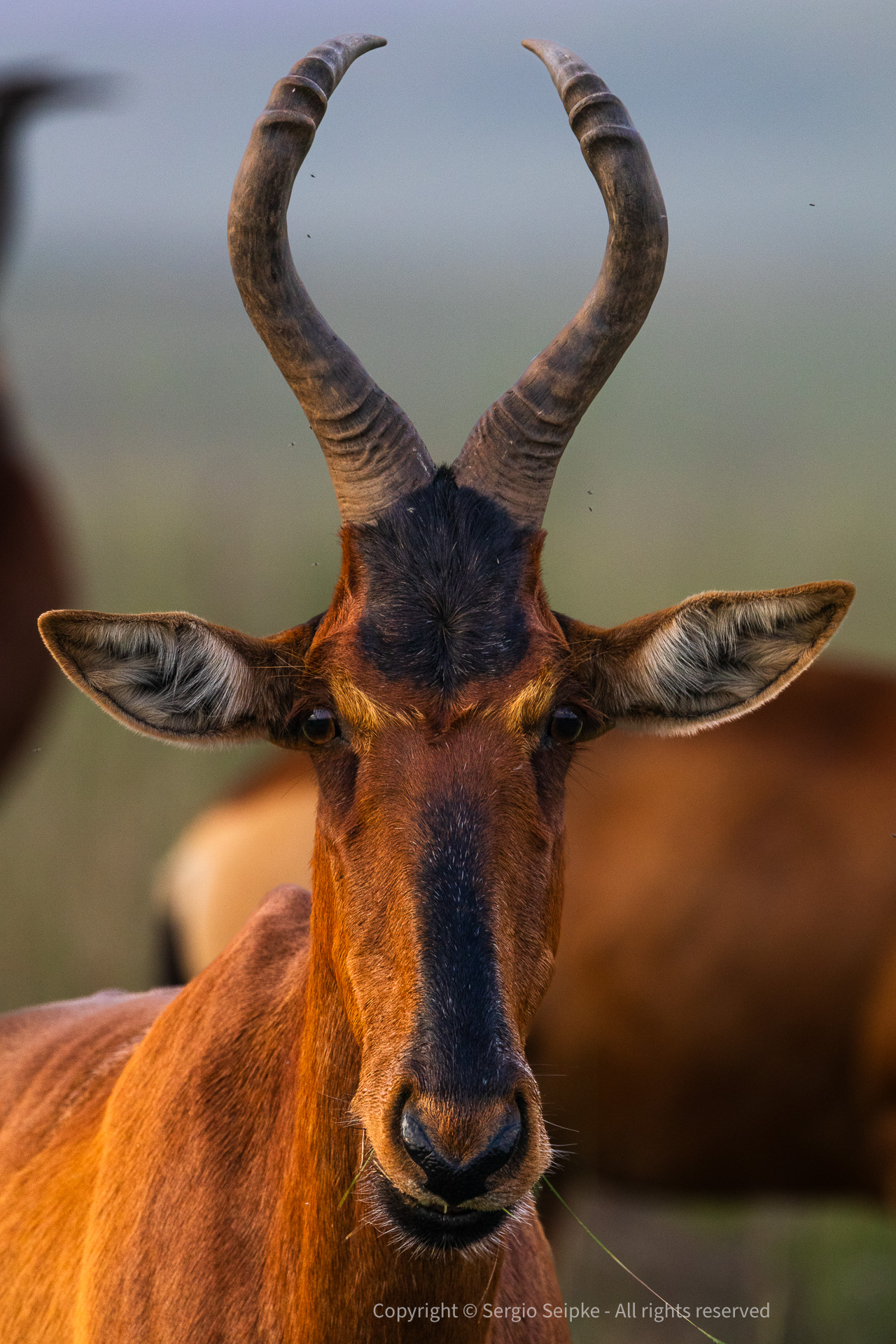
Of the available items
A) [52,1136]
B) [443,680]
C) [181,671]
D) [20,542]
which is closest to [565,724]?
[443,680]

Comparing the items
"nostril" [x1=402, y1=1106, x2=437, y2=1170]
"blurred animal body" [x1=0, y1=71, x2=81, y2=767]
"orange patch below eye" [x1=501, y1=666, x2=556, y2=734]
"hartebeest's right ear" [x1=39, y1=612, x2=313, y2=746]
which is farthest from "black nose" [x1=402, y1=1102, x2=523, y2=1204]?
"blurred animal body" [x1=0, y1=71, x2=81, y2=767]

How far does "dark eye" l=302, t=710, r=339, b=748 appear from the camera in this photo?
3.62 meters

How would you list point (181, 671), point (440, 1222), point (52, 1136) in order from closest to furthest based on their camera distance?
point (440, 1222) < point (181, 671) < point (52, 1136)

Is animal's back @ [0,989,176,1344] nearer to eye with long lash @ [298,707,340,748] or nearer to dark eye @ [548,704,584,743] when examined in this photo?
eye with long lash @ [298,707,340,748]

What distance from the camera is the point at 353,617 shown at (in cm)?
368

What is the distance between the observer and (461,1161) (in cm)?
294

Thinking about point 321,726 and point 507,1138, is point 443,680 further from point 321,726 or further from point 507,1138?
point 507,1138

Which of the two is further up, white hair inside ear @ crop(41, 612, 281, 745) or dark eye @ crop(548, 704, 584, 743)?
white hair inside ear @ crop(41, 612, 281, 745)

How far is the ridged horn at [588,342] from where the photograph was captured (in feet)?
12.8

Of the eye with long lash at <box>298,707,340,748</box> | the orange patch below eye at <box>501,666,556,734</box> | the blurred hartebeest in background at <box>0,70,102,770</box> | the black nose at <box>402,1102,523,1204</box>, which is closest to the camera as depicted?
the black nose at <box>402,1102,523,1204</box>

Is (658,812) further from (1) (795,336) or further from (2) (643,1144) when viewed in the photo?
(1) (795,336)

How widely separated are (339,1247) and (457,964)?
907 millimetres

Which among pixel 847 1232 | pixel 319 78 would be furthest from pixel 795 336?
pixel 319 78

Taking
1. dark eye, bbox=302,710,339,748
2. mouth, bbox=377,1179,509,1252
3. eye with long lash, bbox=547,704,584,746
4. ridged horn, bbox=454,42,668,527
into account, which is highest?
ridged horn, bbox=454,42,668,527
